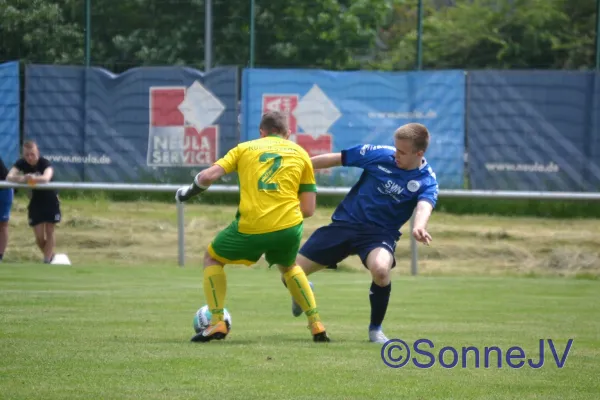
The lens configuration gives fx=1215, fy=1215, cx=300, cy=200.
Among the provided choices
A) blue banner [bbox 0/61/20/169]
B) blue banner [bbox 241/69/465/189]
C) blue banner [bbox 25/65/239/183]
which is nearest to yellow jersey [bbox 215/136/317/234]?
blue banner [bbox 241/69/465/189]

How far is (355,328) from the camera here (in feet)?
31.9

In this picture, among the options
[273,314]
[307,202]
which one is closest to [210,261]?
[307,202]

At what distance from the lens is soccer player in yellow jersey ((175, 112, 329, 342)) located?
8414mm

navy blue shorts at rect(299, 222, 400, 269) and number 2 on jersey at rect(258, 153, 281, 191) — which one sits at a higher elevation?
number 2 on jersey at rect(258, 153, 281, 191)

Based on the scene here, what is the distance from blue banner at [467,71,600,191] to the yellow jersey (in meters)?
11.6

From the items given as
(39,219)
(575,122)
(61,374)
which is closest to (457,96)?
(575,122)

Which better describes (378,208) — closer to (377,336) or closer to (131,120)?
(377,336)

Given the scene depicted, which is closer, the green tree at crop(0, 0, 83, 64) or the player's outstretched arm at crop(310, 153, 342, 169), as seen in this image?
the player's outstretched arm at crop(310, 153, 342, 169)

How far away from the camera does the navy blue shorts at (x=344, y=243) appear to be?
29.1 feet

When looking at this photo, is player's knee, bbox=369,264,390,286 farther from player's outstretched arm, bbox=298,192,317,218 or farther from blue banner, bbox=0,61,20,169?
blue banner, bbox=0,61,20,169

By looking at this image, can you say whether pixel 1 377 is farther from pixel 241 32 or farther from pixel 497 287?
pixel 241 32

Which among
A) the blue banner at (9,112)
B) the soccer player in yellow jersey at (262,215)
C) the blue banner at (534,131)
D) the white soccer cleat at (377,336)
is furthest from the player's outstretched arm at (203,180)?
the blue banner at (9,112)

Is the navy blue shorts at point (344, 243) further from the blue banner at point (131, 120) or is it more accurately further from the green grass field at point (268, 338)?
the blue banner at point (131, 120)

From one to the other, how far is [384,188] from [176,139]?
39.4 feet
